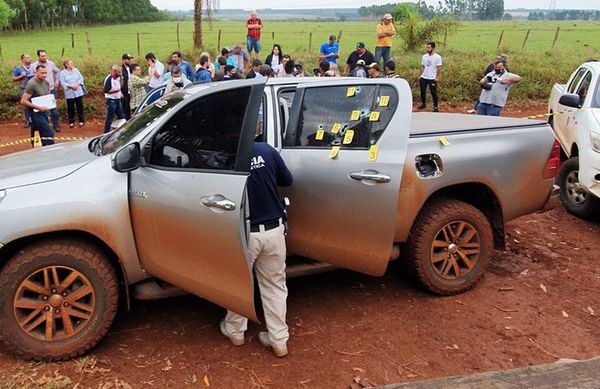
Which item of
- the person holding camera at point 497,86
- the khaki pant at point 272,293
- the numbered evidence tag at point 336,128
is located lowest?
the khaki pant at point 272,293

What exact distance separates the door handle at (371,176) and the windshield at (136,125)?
1.42 metres

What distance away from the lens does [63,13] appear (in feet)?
227

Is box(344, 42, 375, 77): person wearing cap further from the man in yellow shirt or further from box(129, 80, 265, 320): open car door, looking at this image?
box(129, 80, 265, 320): open car door

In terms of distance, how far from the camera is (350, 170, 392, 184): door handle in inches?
157

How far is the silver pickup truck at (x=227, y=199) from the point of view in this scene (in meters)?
3.50

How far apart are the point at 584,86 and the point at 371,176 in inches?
187

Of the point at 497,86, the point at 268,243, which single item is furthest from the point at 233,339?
the point at 497,86

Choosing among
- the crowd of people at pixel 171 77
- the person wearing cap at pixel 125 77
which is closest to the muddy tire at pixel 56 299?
the crowd of people at pixel 171 77

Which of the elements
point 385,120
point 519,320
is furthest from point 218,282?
point 519,320

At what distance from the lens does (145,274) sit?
3.84 metres

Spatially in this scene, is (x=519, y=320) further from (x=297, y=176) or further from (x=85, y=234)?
(x=85, y=234)

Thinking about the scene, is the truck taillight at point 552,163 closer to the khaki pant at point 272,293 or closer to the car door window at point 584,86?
the car door window at point 584,86

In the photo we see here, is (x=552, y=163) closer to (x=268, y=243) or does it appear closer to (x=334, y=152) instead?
(x=334, y=152)

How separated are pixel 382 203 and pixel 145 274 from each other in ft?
5.93
